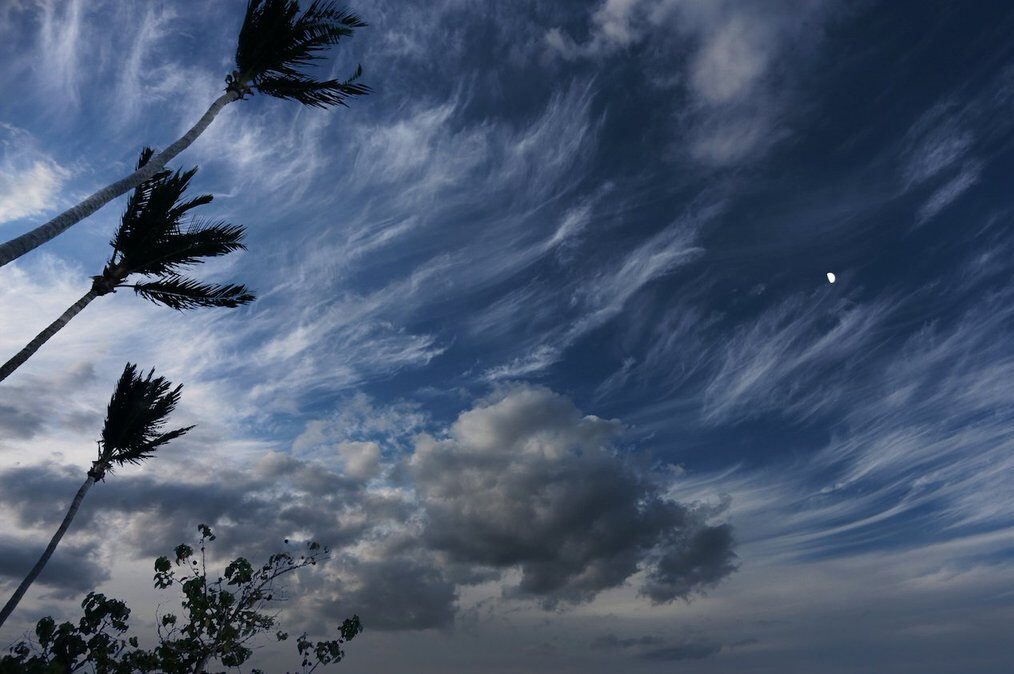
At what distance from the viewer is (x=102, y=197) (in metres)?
10.8

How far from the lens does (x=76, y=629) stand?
53.6 feet

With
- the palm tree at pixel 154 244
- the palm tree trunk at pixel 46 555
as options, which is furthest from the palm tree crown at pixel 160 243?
the palm tree trunk at pixel 46 555

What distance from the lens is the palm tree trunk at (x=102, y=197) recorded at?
880 centimetres

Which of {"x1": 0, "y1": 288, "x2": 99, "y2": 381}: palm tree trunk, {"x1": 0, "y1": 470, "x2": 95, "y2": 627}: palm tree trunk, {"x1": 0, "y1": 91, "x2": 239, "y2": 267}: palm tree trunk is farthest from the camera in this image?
{"x1": 0, "y1": 470, "x2": 95, "y2": 627}: palm tree trunk

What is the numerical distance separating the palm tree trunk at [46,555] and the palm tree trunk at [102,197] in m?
11.5

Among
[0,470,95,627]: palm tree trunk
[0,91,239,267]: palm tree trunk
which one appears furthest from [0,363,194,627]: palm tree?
[0,91,239,267]: palm tree trunk

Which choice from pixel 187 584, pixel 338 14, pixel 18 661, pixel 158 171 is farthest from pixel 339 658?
pixel 338 14

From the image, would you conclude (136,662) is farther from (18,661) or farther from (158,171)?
(158,171)

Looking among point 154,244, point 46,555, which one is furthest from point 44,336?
point 46,555

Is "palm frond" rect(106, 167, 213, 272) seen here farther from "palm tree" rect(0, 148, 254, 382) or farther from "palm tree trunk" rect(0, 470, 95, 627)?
"palm tree trunk" rect(0, 470, 95, 627)

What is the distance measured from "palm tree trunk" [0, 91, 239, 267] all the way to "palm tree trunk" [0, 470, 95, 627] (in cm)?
1154

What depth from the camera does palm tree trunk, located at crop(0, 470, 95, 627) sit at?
1543 centimetres

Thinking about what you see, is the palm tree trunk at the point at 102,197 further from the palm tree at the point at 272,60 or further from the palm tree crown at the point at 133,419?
the palm tree crown at the point at 133,419

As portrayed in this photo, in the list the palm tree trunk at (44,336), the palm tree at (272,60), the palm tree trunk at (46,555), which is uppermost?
the palm tree at (272,60)
